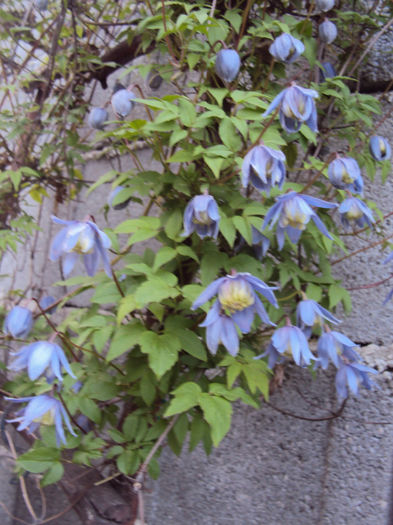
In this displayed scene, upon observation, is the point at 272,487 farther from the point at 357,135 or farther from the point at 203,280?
the point at 357,135

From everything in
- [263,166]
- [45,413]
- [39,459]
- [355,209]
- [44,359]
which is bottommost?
[39,459]

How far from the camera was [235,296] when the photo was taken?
34.0 inches

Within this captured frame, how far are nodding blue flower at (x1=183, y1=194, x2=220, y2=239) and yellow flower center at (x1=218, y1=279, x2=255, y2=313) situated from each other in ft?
0.50

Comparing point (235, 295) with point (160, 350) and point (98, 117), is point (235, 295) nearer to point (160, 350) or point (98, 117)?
point (160, 350)

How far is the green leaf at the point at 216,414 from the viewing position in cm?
89

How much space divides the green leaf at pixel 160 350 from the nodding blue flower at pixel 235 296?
120 mm

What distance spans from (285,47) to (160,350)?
2.39ft

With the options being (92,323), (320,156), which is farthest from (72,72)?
(92,323)

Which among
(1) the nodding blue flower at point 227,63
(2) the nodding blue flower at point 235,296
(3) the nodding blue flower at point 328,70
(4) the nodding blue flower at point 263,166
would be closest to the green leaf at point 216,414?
(2) the nodding blue flower at point 235,296

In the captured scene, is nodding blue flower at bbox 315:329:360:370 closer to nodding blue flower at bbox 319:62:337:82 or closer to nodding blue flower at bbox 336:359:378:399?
nodding blue flower at bbox 336:359:378:399

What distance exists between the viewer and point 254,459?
1.37 metres

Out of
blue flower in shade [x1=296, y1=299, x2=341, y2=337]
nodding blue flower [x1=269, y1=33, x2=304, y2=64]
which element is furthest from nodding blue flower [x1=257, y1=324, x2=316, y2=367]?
nodding blue flower [x1=269, y1=33, x2=304, y2=64]

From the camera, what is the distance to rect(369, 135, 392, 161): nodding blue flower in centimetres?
125

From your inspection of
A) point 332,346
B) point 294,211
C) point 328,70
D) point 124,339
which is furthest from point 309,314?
point 328,70
